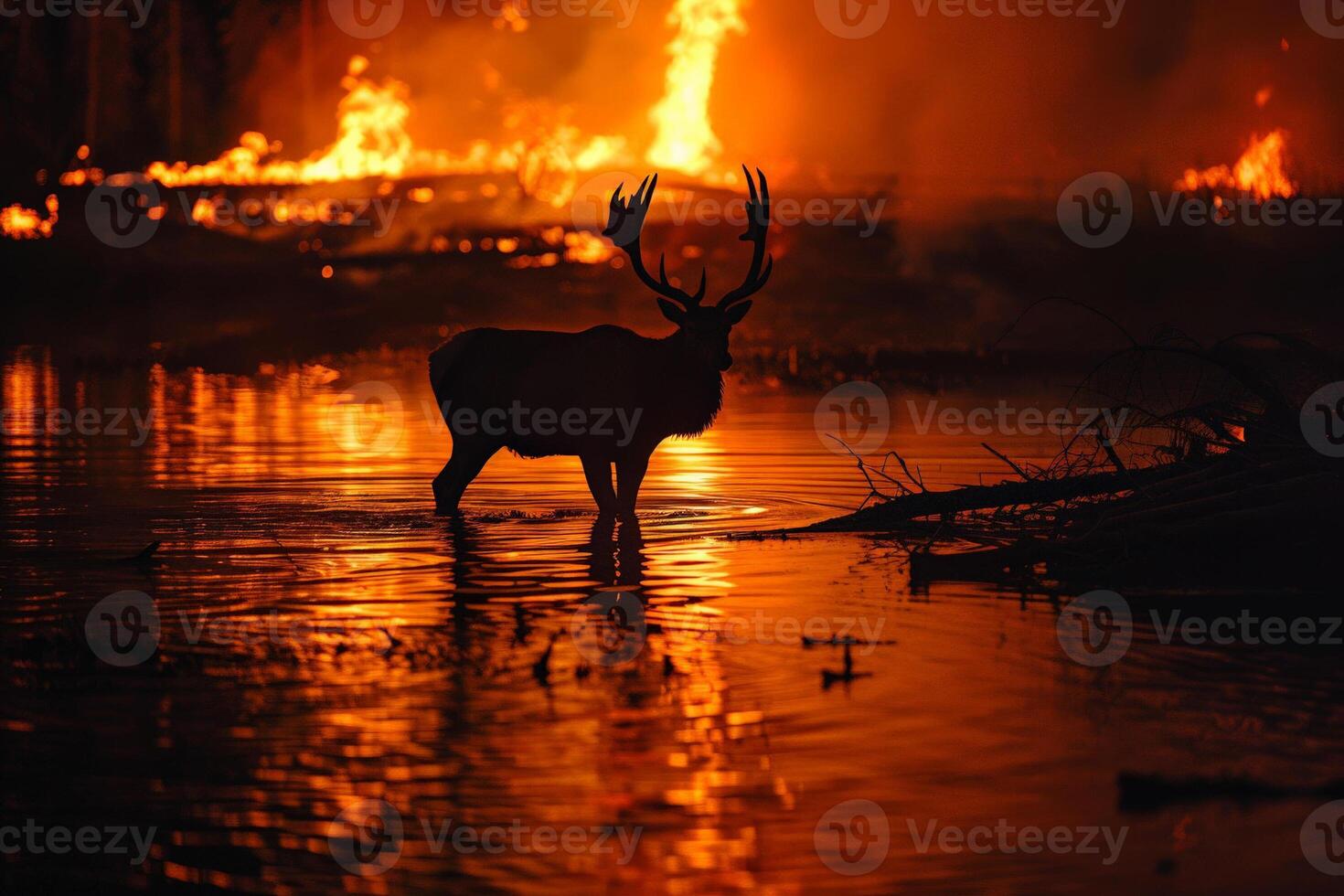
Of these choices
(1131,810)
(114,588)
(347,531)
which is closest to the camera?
(1131,810)

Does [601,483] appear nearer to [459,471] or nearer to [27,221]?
[459,471]

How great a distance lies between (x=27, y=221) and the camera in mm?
84812

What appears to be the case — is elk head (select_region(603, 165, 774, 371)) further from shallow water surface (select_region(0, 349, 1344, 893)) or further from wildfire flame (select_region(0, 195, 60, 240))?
Answer: wildfire flame (select_region(0, 195, 60, 240))

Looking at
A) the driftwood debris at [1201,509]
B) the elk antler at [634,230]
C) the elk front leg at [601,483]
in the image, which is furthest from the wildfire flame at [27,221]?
the driftwood debris at [1201,509]

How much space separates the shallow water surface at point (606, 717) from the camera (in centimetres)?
710

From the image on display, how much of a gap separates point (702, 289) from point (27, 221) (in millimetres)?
73355

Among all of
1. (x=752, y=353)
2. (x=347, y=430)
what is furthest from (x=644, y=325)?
(x=347, y=430)

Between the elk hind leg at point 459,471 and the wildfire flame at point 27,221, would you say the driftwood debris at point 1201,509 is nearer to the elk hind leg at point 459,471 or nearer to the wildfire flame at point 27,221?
the elk hind leg at point 459,471

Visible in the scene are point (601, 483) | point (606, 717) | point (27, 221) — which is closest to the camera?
point (606, 717)

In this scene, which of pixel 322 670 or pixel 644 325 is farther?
pixel 644 325

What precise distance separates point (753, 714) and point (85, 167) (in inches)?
2853

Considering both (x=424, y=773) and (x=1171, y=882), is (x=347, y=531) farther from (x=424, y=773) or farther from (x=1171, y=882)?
(x=1171, y=882)

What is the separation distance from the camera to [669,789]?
26.0 feet

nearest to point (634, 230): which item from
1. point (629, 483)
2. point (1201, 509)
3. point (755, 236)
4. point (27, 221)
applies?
point (755, 236)
